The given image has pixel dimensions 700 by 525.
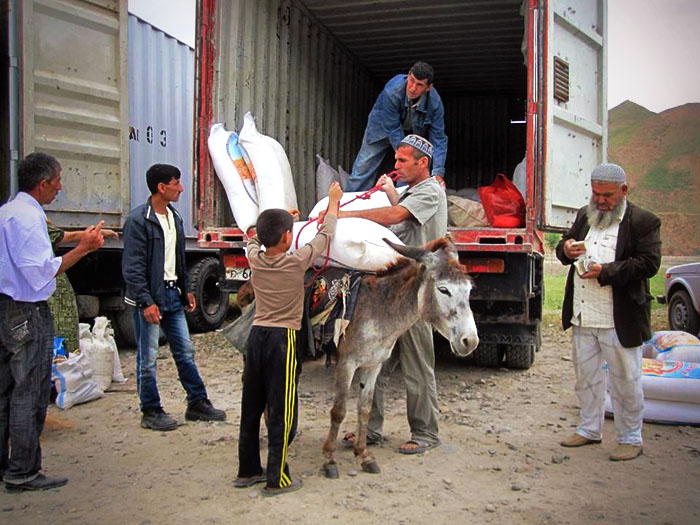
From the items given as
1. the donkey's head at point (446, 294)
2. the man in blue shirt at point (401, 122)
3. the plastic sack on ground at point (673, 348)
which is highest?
the man in blue shirt at point (401, 122)

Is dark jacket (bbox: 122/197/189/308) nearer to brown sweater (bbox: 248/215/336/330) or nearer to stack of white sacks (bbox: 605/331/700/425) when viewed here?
brown sweater (bbox: 248/215/336/330)

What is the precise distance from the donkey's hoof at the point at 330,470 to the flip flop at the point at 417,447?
0.55m

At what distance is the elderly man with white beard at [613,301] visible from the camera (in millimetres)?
3703

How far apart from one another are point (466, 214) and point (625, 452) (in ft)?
7.40

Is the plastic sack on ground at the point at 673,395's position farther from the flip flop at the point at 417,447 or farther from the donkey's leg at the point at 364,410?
the donkey's leg at the point at 364,410

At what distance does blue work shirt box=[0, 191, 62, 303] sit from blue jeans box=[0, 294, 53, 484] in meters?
0.09

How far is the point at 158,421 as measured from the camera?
428 centimetres

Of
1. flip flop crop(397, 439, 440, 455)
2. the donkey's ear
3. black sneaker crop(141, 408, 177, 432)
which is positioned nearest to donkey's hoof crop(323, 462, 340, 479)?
flip flop crop(397, 439, 440, 455)

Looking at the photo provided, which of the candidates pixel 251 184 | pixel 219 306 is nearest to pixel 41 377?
pixel 251 184

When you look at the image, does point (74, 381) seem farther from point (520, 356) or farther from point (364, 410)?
point (520, 356)

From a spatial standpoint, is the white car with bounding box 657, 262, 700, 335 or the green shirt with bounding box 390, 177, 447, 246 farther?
the white car with bounding box 657, 262, 700, 335

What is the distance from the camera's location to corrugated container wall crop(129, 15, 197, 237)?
7.16 metres

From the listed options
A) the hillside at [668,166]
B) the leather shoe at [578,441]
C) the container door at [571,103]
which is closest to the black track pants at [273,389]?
the leather shoe at [578,441]

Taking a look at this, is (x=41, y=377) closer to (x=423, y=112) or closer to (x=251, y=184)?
(x=251, y=184)
